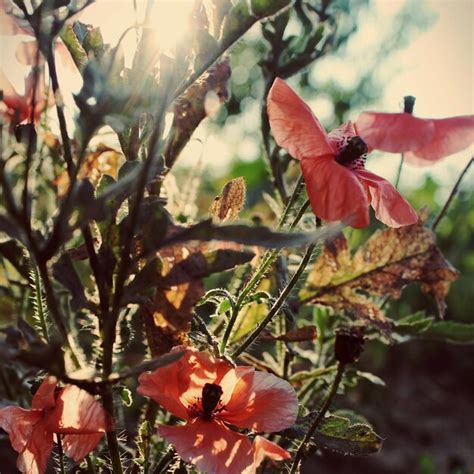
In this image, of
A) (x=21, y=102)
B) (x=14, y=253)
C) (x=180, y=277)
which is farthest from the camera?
(x=21, y=102)

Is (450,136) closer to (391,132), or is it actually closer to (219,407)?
(391,132)

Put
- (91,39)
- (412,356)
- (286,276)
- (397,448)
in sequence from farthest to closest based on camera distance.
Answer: (412,356) → (397,448) → (286,276) → (91,39)

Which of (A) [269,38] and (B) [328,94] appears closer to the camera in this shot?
(A) [269,38]

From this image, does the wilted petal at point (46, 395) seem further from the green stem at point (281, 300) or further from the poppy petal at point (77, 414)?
the green stem at point (281, 300)

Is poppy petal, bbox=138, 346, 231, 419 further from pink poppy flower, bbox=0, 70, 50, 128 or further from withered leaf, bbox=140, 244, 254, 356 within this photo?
pink poppy flower, bbox=0, 70, 50, 128

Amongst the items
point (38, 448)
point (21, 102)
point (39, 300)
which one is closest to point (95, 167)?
point (21, 102)

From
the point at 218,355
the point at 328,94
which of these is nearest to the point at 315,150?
the point at 218,355

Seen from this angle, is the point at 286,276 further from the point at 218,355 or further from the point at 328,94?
the point at 328,94
